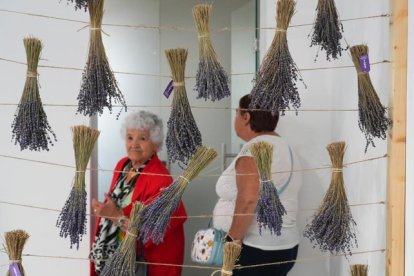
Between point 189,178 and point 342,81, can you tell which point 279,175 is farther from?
point 189,178

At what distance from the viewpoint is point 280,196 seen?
2.25 meters

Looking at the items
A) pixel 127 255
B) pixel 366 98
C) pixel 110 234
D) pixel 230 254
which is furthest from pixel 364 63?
pixel 110 234

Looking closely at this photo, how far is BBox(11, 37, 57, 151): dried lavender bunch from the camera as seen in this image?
158 cm

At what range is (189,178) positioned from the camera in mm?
1630

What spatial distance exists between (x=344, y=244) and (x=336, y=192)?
0.16 meters

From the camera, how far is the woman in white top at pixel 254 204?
2180mm

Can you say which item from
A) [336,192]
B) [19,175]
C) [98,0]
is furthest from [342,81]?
[19,175]

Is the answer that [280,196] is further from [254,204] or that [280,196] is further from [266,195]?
[266,195]

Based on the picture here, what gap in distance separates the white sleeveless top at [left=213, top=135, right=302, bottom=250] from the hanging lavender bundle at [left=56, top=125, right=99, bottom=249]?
73 cm

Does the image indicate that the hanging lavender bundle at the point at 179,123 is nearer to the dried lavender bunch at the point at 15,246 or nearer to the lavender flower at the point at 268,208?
the lavender flower at the point at 268,208

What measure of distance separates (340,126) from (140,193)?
88cm

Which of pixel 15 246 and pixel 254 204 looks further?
pixel 254 204

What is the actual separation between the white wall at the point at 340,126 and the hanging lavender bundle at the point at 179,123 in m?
0.67

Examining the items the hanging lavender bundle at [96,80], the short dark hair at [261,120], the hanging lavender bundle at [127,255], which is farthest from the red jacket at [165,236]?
the hanging lavender bundle at [96,80]
